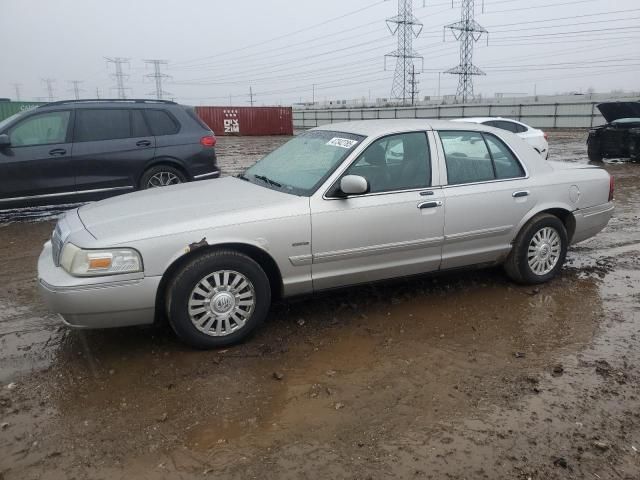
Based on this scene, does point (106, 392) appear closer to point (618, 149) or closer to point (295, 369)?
point (295, 369)

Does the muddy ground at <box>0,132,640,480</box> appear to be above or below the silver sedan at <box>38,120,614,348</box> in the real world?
below

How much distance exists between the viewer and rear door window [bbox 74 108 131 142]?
25.4 feet

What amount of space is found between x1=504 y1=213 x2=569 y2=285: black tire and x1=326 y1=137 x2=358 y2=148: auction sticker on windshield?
1.80m

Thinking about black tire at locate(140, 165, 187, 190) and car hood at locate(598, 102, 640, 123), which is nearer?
black tire at locate(140, 165, 187, 190)

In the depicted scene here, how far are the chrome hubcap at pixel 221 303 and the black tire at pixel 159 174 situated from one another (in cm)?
481

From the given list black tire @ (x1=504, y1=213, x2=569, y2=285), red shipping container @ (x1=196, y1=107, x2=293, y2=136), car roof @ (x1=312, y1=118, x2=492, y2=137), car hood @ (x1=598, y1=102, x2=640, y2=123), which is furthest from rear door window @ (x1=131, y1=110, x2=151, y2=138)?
red shipping container @ (x1=196, y1=107, x2=293, y2=136)

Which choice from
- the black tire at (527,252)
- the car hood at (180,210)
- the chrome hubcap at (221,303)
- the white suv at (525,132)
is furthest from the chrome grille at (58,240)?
the white suv at (525,132)

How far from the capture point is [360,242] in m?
4.01

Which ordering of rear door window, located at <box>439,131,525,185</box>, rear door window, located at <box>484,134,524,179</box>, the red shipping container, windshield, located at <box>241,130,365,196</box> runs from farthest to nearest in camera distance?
1. the red shipping container
2. rear door window, located at <box>484,134,524,179</box>
3. rear door window, located at <box>439,131,525,185</box>
4. windshield, located at <box>241,130,365,196</box>

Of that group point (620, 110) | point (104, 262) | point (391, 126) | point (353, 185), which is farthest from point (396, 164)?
point (620, 110)

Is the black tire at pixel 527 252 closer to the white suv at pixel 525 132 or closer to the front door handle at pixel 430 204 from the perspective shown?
the front door handle at pixel 430 204

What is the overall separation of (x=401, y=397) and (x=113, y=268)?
1.96 metres

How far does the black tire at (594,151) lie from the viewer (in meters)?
16.0

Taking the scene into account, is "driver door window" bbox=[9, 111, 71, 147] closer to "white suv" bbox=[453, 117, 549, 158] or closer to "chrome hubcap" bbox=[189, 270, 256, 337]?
"chrome hubcap" bbox=[189, 270, 256, 337]
